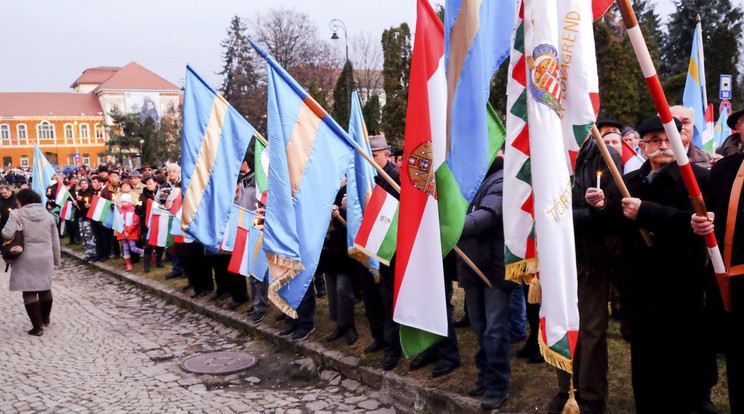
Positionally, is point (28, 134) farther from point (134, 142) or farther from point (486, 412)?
point (486, 412)

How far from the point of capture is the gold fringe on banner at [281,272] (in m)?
5.45

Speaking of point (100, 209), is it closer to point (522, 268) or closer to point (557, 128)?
point (522, 268)

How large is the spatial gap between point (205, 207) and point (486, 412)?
4.33 metres

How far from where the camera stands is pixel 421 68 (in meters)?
4.03

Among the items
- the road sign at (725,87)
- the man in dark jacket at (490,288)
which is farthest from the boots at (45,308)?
the road sign at (725,87)

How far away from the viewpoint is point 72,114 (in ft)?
290

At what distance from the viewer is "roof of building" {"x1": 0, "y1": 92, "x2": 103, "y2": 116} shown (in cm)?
8625

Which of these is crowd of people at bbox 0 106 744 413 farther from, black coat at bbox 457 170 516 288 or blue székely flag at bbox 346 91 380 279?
blue székely flag at bbox 346 91 380 279

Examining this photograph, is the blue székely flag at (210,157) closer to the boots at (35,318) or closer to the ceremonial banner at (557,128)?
the boots at (35,318)

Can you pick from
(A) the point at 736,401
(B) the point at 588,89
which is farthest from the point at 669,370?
(B) the point at 588,89

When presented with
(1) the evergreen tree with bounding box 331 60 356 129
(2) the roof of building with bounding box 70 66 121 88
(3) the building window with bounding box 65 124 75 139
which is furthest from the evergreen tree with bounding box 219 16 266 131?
(2) the roof of building with bounding box 70 66 121 88

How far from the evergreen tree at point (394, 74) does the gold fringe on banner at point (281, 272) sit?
25.4 meters

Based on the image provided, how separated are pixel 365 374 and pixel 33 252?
206 inches

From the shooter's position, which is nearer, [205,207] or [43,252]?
[205,207]
